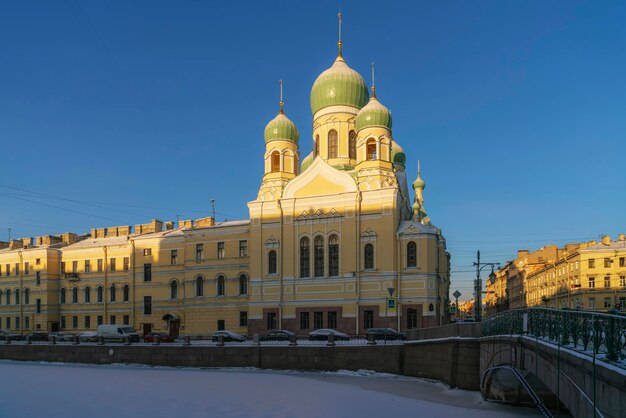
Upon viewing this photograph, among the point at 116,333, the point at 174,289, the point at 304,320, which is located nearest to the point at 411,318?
the point at 304,320

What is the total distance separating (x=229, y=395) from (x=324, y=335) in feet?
45.5

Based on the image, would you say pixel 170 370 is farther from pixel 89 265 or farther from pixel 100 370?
pixel 89 265

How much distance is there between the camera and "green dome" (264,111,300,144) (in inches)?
1868

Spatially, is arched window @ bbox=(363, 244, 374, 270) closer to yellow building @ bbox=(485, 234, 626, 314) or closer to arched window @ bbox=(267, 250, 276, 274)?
arched window @ bbox=(267, 250, 276, 274)

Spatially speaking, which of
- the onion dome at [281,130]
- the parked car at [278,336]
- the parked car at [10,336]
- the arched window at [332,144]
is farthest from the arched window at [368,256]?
the parked car at [10,336]

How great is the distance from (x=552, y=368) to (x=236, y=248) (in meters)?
35.9

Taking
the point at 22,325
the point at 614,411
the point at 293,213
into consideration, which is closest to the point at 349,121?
the point at 293,213

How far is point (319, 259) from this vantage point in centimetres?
4300

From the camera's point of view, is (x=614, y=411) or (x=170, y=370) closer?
(x=614, y=411)

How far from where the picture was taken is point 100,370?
117 ft

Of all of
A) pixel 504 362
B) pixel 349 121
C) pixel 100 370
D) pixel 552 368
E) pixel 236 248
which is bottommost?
pixel 100 370

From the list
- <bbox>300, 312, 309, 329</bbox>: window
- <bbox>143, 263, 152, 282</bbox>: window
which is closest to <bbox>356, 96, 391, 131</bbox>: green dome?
<bbox>300, 312, 309, 329</bbox>: window

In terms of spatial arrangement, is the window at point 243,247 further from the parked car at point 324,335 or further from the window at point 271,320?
the parked car at point 324,335

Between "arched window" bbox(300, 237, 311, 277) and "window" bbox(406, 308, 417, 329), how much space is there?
7912 millimetres
